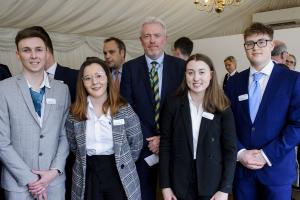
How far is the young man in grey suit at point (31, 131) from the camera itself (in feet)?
6.49

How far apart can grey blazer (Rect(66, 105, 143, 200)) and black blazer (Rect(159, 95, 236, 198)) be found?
21 centimetres

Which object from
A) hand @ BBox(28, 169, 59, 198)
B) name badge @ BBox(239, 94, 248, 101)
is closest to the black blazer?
name badge @ BBox(239, 94, 248, 101)

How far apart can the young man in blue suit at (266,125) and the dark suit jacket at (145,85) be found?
53 cm

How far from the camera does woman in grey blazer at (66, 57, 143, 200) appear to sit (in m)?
2.11

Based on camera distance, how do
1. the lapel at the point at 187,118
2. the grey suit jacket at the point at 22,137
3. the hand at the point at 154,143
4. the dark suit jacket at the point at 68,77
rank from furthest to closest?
the dark suit jacket at the point at 68,77 → the hand at the point at 154,143 → the lapel at the point at 187,118 → the grey suit jacket at the point at 22,137

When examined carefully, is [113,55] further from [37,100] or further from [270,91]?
[270,91]

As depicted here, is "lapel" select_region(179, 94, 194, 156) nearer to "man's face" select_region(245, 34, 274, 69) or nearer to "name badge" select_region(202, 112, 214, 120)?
"name badge" select_region(202, 112, 214, 120)

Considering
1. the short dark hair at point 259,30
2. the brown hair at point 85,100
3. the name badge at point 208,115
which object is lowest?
the name badge at point 208,115

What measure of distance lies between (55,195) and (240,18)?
965cm

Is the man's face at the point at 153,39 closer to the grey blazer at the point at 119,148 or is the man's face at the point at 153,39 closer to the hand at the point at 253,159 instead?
the grey blazer at the point at 119,148

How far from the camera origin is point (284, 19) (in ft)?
32.1

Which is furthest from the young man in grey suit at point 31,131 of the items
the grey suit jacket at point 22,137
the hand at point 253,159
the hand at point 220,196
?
the hand at point 253,159

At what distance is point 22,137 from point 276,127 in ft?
5.12

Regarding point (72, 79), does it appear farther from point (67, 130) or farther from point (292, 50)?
point (292, 50)
